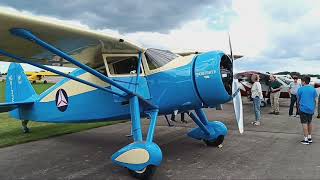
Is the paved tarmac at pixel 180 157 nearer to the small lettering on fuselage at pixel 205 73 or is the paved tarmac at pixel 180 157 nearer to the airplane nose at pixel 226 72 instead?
the airplane nose at pixel 226 72

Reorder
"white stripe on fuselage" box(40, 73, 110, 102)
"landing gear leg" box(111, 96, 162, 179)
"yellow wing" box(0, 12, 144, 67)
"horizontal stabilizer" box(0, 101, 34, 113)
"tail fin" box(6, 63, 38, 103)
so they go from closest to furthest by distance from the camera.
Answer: "yellow wing" box(0, 12, 144, 67) → "landing gear leg" box(111, 96, 162, 179) → "white stripe on fuselage" box(40, 73, 110, 102) → "horizontal stabilizer" box(0, 101, 34, 113) → "tail fin" box(6, 63, 38, 103)

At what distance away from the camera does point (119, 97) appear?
632cm

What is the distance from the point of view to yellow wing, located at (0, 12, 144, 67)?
4.61m

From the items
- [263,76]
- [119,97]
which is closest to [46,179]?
[119,97]

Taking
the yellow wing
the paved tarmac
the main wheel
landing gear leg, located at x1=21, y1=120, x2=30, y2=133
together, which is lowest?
the paved tarmac

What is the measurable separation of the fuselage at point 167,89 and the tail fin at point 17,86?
243 centimetres

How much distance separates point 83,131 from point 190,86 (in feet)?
17.2

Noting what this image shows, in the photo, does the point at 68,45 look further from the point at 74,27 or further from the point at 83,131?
the point at 83,131

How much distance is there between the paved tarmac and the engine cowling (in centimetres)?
124

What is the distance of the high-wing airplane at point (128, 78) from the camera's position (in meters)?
5.15

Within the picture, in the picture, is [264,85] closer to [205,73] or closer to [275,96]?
[275,96]

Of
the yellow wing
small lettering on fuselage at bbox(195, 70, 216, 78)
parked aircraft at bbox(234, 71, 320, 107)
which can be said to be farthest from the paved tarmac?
parked aircraft at bbox(234, 71, 320, 107)

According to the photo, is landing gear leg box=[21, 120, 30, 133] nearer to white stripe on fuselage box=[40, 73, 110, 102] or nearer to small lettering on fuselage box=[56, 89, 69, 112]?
white stripe on fuselage box=[40, 73, 110, 102]

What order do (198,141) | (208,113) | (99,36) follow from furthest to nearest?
1. (208,113)
2. (198,141)
3. (99,36)
